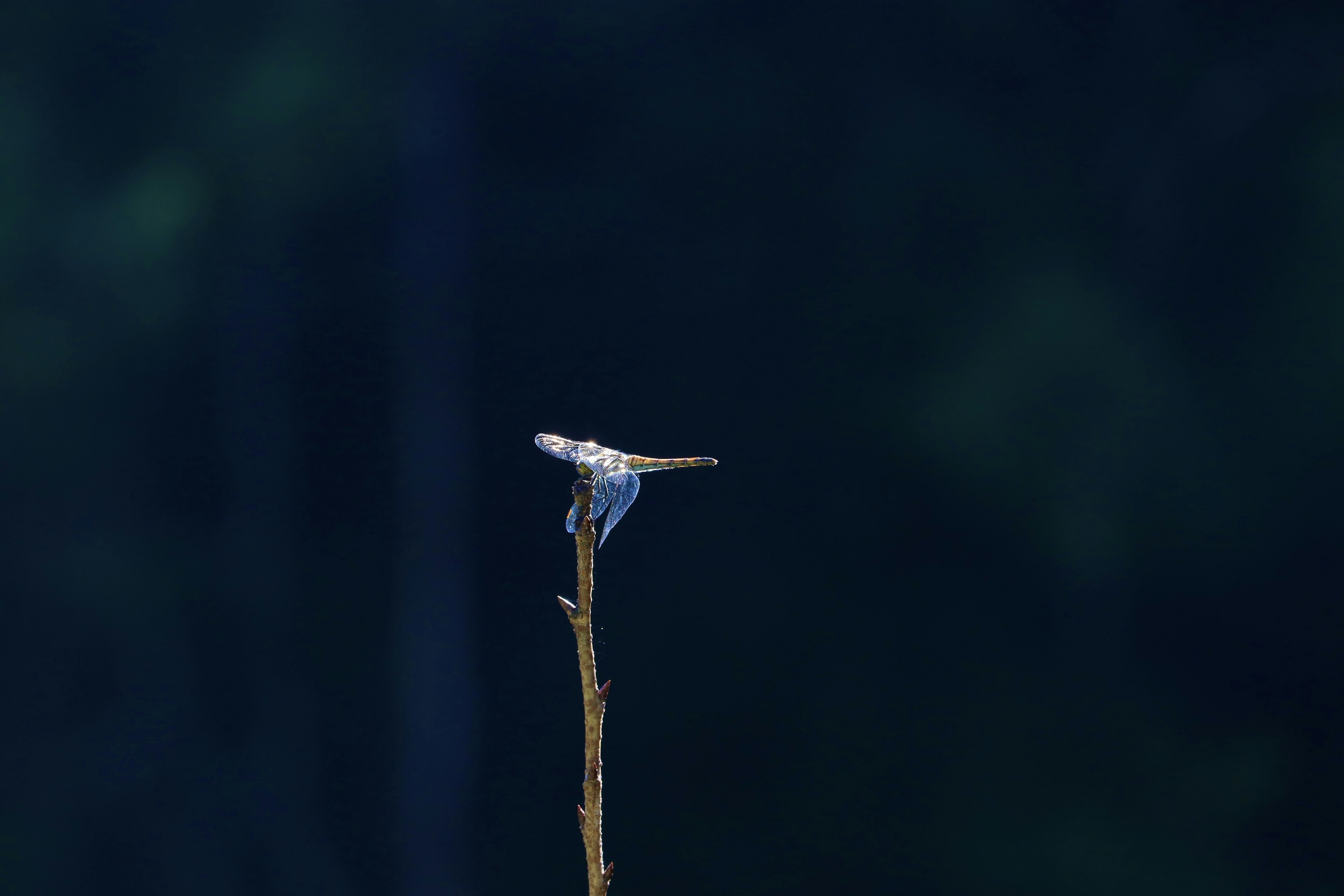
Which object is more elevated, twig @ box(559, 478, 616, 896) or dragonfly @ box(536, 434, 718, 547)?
dragonfly @ box(536, 434, 718, 547)

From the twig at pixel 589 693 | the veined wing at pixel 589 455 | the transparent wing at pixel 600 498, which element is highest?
the veined wing at pixel 589 455

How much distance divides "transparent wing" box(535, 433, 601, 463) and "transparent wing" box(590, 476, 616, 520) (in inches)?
0.5

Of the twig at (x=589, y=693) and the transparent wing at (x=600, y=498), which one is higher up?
the transparent wing at (x=600, y=498)

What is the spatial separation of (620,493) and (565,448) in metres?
0.06

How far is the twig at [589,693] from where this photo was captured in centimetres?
41

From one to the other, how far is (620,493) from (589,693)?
8 cm

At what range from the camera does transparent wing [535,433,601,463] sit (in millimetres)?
426

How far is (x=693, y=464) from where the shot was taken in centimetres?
41

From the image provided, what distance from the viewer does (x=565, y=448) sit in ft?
1.50

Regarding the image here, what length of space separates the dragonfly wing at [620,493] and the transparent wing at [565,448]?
0.02 m

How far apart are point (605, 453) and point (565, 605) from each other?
0.20 feet

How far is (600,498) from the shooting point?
409 millimetres

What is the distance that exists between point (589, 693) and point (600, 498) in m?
0.07

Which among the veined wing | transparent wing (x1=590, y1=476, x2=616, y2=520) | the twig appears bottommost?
the twig
